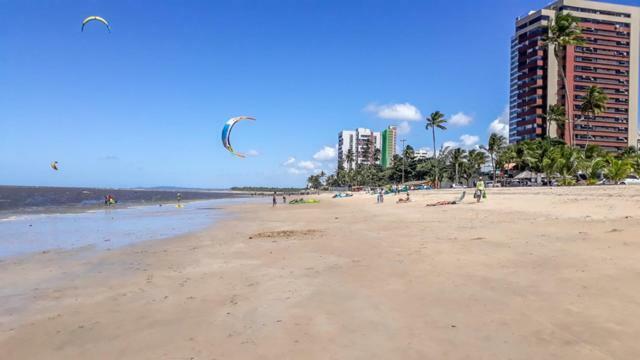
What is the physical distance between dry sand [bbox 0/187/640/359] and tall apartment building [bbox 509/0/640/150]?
402 ft

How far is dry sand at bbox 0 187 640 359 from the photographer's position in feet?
17.3

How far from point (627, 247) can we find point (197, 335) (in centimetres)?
998

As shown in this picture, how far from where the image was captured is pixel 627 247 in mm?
10055

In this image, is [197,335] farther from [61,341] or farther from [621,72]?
[621,72]

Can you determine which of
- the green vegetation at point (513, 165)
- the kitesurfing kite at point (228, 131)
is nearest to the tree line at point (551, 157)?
the green vegetation at point (513, 165)

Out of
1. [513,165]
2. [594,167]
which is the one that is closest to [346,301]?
[594,167]

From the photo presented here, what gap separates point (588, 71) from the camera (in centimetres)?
12206

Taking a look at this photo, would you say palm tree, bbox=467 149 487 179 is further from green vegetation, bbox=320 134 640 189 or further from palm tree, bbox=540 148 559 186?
palm tree, bbox=540 148 559 186

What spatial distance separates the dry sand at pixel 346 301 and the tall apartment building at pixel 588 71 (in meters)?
122

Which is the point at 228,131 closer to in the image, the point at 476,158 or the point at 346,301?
the point at 346,301

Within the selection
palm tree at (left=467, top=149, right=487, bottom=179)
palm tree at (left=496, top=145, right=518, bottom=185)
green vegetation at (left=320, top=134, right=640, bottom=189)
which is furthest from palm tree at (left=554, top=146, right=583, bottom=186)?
palm tree at (left=467, top=149, right=487, bottom=179)

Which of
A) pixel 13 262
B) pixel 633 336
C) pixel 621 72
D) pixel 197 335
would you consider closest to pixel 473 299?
pixel 633 336

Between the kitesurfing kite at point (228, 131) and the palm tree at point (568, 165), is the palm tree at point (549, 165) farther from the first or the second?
the kitesurfing kite at point (228, 131)

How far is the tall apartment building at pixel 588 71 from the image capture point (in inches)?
4727
